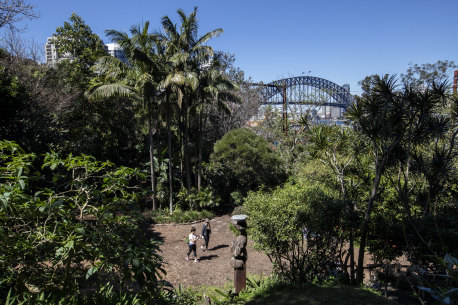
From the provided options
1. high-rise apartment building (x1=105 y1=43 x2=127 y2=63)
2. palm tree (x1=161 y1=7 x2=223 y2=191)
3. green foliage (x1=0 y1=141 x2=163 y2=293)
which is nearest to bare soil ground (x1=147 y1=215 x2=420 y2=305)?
green foliage (x1=0 y1=141 x2=163 y2=293)

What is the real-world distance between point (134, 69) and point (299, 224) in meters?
10.2

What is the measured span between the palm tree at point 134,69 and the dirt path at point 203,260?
5.61 m

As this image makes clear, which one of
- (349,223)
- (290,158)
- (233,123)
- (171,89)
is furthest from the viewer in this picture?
(233,123)

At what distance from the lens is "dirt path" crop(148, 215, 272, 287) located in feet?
29.9

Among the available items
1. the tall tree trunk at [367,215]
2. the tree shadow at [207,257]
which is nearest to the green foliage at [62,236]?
the tall tree trunk at [367,215]

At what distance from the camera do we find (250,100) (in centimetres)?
2514

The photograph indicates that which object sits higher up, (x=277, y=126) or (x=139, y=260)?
(x=277, y=126)

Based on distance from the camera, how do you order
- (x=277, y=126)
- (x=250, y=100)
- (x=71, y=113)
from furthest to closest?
1. (x=250, y=100)
2. (x=277, y=126)
3. (x=71, y=113)

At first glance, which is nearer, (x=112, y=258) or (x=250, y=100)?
(x=112, y=258)

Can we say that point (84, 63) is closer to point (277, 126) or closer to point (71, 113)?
point (71, 113)

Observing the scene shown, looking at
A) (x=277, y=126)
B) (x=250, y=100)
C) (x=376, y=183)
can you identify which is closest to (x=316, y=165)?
(x=376, y=183)

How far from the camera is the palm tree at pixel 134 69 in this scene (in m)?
12.9

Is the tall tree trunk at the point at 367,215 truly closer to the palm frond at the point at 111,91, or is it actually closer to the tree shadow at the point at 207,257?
the tree shadow at the point at 207,257

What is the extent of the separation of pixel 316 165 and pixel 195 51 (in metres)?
7.27
